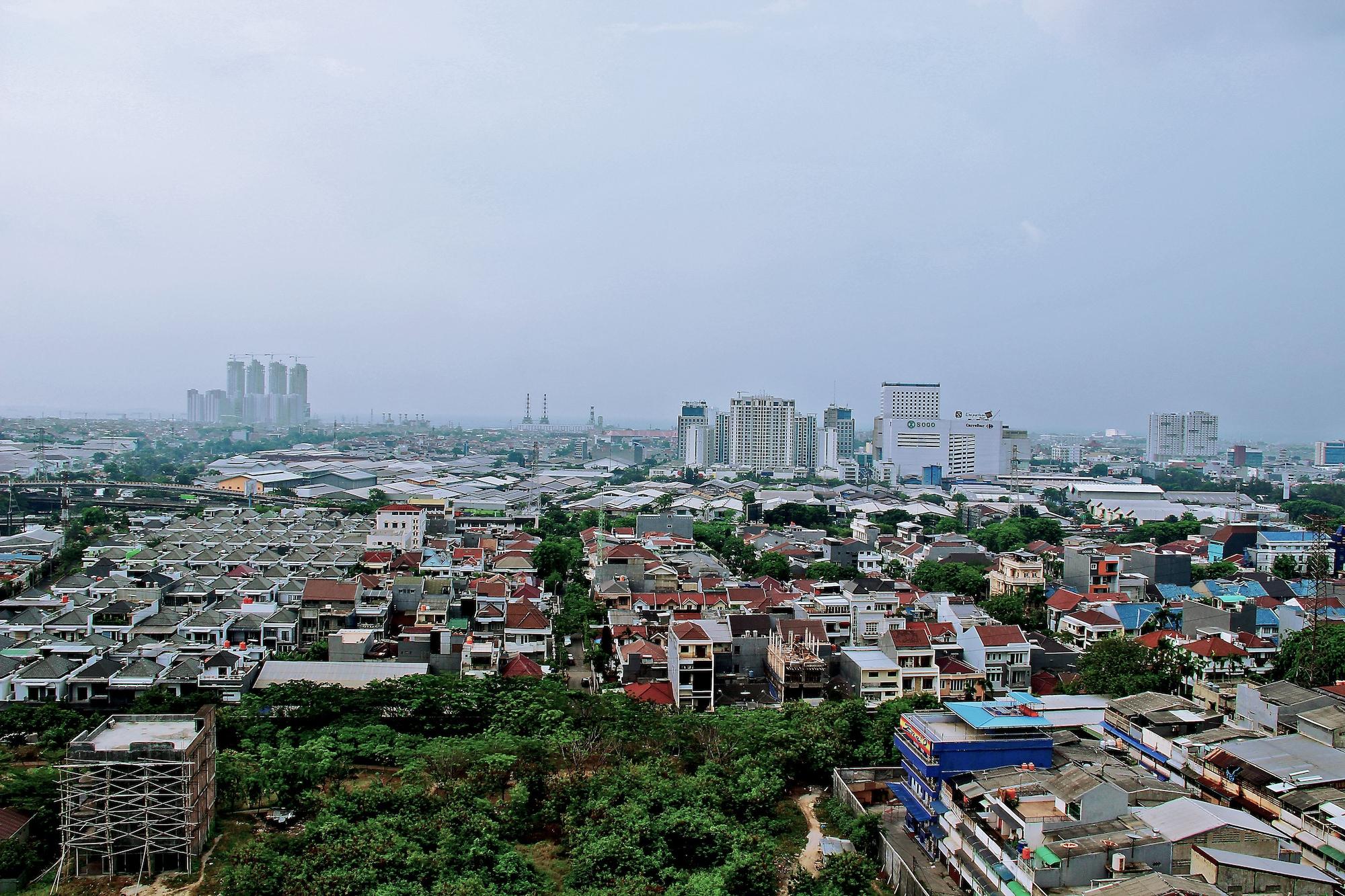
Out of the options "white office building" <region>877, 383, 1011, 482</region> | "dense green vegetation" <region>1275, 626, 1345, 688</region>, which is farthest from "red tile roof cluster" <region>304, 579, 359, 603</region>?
"white office building" <region>877, 383, 1011, 482</region>

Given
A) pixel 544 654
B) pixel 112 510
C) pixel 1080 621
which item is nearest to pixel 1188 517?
pixel 1080 621

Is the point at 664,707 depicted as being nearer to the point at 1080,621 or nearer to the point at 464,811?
the point at 464,811

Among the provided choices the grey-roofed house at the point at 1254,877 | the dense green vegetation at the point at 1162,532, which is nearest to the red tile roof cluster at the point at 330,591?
the grey-roofed house at the point at 1254,877

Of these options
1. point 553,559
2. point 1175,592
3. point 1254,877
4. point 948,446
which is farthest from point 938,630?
point 948,446

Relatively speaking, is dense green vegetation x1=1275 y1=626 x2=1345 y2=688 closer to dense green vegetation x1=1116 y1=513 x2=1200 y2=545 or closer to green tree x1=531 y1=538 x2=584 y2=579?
green tree x1=531 y1=538 x2=584 y2=579

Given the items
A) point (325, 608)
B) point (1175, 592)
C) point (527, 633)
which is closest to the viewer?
point (527, 633)

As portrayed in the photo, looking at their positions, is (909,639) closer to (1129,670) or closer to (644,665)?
(1129,670)
